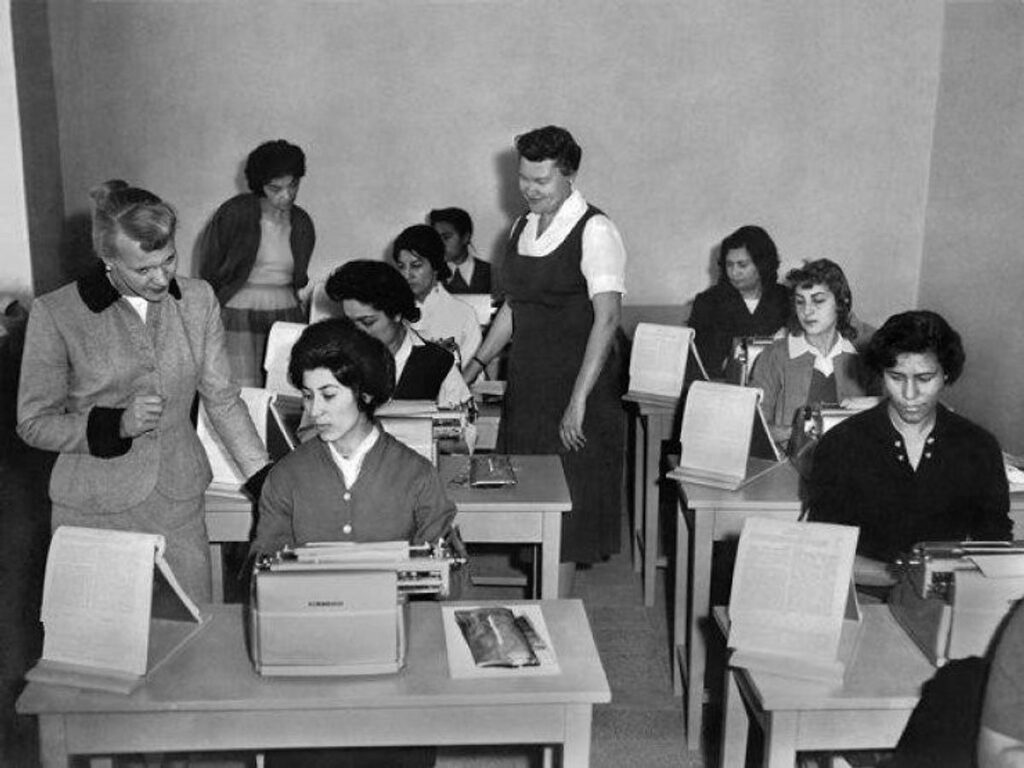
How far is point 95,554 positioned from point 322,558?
41 cm

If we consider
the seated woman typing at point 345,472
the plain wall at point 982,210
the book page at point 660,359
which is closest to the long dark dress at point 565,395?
the book page at point 660,359

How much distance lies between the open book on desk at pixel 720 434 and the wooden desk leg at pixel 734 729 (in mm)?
991

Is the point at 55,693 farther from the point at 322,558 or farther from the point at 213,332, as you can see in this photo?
the point at 213,332

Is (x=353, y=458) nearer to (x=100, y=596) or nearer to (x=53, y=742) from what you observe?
(x=100, y=596)

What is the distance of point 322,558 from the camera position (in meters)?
2.25

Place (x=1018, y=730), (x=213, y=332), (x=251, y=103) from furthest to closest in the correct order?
(x=251, y=103) < (x=213, y=332) < (x=1018, y=730)

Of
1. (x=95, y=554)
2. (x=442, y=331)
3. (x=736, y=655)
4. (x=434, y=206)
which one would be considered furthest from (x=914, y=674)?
(x=434, y=206)

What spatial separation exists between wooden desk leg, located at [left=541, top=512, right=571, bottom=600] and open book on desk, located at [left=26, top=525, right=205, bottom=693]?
131 centimetres

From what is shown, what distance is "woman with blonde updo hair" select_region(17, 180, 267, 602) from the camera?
2.59 m

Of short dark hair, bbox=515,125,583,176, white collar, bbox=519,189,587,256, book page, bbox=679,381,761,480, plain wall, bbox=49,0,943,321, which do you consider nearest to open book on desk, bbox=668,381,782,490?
book page, bbox=679,381,761,480

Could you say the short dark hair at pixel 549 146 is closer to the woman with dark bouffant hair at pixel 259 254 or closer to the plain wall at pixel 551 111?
the woman with dark bouffant hair at pixel 259 254

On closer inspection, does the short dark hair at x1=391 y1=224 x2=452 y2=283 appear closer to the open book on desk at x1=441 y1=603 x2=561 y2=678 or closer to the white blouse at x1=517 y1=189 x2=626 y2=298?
the white blouse at x1=517 y1=189 x2=626 y2=298

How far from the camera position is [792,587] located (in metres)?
2.29

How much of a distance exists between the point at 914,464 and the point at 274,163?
3.14m
